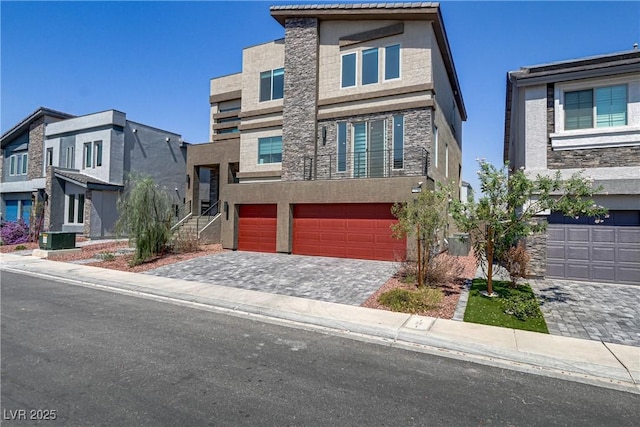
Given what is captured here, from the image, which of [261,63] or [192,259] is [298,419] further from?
[261,63]

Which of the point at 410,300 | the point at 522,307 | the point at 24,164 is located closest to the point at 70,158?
the point at 24,164

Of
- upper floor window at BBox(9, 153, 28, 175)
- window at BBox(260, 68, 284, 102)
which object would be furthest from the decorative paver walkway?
upper floor window at BBox(9, 153, 28, 175)

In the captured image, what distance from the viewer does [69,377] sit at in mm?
4754

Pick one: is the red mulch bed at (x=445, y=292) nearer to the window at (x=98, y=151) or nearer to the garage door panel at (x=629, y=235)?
the garage door panel at (x=629, y=235)

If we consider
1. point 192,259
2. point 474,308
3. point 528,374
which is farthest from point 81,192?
point 528,374

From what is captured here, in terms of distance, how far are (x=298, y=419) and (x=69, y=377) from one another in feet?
11.0

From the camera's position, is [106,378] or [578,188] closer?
[106,378]

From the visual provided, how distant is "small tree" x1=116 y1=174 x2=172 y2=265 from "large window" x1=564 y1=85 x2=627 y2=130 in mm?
16815

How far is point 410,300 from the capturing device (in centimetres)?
875

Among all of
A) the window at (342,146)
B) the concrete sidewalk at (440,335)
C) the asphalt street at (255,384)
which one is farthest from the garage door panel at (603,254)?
the window at (342,146)

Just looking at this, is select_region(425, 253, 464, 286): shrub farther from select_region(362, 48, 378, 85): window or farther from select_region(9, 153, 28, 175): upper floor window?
select_region(9, 153, 28, 175): upper floor window

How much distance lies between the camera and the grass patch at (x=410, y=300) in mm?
8508

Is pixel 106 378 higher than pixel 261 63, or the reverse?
pixel 261 63

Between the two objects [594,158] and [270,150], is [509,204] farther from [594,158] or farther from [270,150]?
[270,150]
